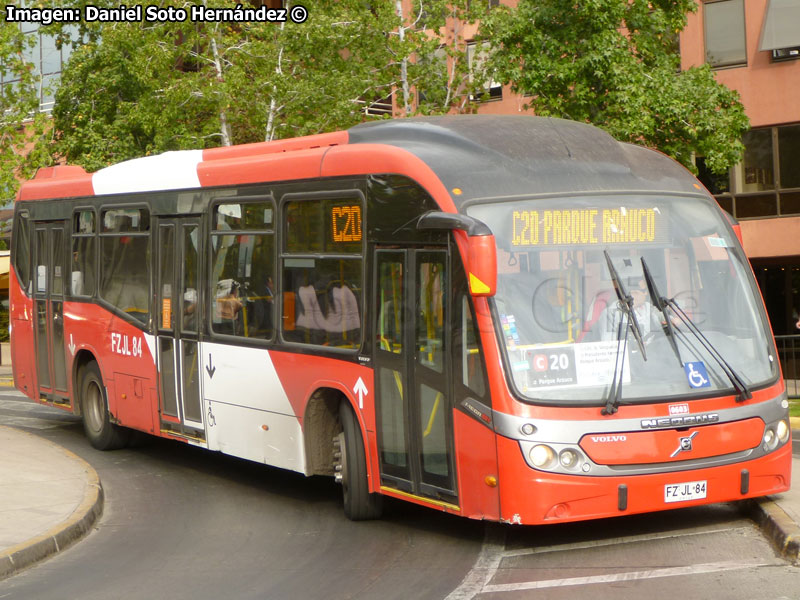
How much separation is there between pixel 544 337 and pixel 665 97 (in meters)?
14.5

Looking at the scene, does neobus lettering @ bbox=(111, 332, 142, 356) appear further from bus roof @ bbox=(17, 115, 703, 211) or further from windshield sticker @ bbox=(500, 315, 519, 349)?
windshield sticker @ bbox=(500, 315, 519, 349)

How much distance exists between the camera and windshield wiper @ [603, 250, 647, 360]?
8909 mm

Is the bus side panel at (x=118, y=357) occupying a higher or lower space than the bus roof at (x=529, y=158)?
lower

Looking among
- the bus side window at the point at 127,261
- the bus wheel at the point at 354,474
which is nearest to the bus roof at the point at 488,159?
the bus wheel at the point at 354,474

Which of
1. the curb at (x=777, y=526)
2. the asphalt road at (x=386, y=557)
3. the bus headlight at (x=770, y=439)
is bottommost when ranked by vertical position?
the asphalt road at (x=386, y=557)

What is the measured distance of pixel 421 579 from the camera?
8375 millimetres

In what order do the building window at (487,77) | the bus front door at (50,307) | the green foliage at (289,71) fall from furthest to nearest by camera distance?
the building window at (487,77)
the green foliage at (289,71)
the bus front door at (50,307)

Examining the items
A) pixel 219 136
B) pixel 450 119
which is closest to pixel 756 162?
pixel 219 136

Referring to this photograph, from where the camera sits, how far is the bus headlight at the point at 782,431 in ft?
30.6

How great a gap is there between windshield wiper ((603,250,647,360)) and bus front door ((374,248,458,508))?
3.75 feet

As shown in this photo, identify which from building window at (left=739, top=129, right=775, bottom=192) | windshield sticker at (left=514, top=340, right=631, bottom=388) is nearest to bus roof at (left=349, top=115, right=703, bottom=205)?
windshield sticker at (left=514, top=340, right=631, bottom=388)

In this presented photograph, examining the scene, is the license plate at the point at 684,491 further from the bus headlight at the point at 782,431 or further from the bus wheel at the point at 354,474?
the bus wheel at the point at 354,474

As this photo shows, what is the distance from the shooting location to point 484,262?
8.51 m

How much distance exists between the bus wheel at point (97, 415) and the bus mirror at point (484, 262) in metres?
7.61
